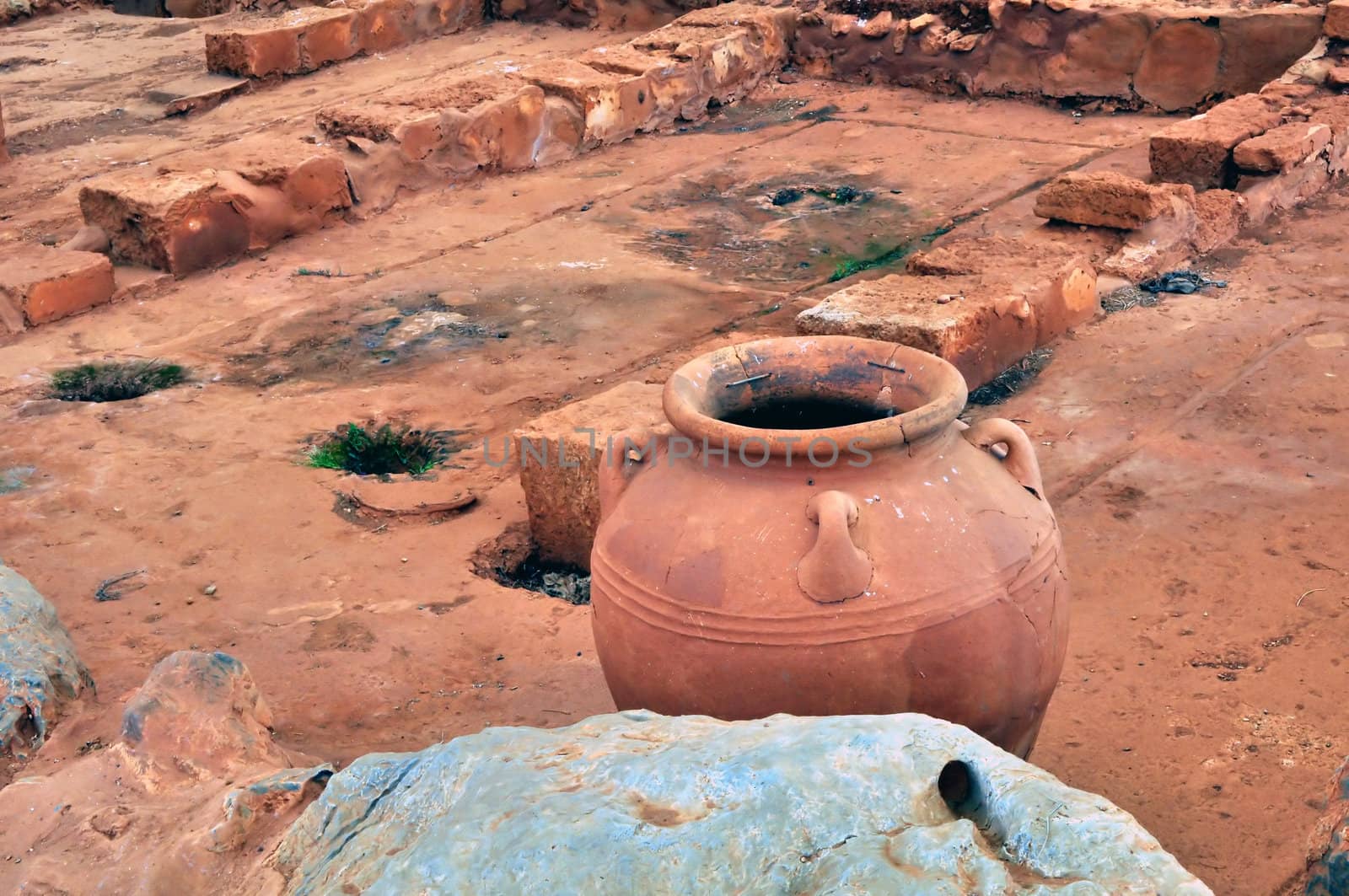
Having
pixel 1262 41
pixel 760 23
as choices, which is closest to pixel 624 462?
pixel 1262 41

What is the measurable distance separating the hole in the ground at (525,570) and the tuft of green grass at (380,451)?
0.67 m

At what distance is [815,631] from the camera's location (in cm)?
273

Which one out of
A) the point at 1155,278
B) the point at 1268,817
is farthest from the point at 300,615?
the point at 1155,278

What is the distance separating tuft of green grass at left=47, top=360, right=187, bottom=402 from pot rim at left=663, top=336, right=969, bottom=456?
3643 mm

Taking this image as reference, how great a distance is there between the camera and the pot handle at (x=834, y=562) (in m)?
2.70

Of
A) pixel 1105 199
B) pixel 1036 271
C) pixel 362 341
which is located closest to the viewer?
pixel 1036 271

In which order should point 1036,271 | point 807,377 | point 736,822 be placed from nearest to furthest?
point 736,822 → point 807,377 → point 1036,271

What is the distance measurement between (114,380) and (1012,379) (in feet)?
12.6

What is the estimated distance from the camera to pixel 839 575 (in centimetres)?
271

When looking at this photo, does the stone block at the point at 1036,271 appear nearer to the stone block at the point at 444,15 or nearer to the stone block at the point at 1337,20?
the stone block at the point at 1337,20

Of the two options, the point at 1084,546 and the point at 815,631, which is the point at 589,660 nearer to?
the point at 815,631

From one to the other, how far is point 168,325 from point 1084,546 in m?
4.53

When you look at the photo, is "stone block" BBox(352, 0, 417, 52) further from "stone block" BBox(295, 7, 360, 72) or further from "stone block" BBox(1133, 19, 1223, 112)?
"stone block" BBox(1133, 19, 1223, 112)

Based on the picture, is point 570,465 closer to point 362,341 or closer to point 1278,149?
point 362,341
